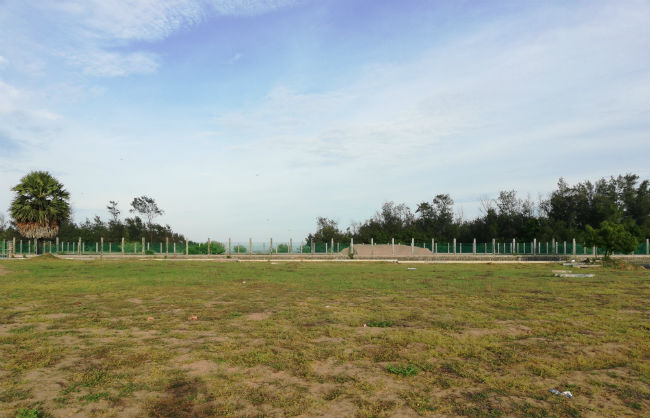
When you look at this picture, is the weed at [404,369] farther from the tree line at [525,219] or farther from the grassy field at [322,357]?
the tree line at [525,219]

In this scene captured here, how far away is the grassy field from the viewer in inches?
174

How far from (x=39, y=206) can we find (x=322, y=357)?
42333mm

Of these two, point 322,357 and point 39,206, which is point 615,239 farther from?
point 39,206

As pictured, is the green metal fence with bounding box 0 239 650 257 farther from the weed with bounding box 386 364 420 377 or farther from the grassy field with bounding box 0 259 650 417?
the weed with bounding box 386 364 420 377

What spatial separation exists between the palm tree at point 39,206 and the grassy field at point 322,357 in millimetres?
31855

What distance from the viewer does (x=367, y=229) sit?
233 feet

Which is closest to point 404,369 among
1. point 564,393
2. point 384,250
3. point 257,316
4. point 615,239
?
point 564,393

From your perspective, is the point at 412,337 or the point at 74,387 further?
the point at 412,337

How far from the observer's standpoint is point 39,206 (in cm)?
3869

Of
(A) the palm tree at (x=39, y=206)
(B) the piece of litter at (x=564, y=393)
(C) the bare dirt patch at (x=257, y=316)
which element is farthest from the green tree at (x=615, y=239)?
(A) the palm tree at (x=39, y=206)

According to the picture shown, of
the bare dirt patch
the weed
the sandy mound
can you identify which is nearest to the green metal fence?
the sandy mound

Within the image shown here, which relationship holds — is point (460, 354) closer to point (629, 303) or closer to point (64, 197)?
point (629, 303)

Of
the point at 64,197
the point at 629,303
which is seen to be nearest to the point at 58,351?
the point at 629,303

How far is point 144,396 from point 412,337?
14.5ft
